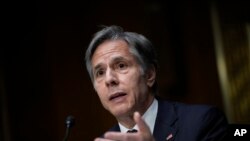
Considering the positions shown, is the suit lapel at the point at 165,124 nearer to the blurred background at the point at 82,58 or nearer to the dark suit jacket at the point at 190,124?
the dark suit jacket at the point at 190,124

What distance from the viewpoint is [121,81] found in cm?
268

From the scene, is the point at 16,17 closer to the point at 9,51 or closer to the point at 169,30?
the point at 9,51

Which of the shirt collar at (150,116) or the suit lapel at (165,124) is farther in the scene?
the shirt collar at (150,116)

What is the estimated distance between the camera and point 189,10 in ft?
15.4

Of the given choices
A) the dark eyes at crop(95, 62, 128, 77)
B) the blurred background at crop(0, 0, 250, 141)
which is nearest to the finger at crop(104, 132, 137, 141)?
the dark eyes at crop(95, 62, 128, 77)

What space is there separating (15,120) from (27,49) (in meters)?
0.63

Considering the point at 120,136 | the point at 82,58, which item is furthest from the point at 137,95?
the point at 82,58

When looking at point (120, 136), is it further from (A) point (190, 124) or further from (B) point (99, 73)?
(B) point (99, 73)

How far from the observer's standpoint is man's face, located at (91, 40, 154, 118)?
266 centimetres

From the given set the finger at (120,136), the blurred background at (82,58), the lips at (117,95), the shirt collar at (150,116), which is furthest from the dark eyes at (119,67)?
the blurred background at (82,58)

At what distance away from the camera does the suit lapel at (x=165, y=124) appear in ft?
8.32

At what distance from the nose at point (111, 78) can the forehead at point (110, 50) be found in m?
0.09

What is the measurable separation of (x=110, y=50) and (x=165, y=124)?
18.8 inches

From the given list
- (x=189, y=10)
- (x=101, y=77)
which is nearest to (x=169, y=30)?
(x=189, y=10)
